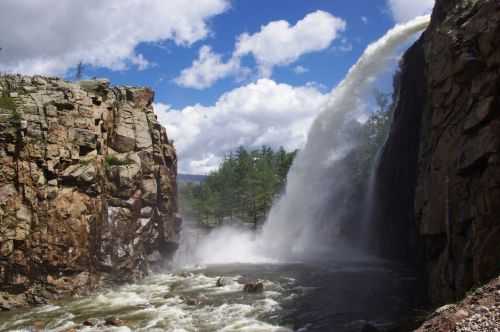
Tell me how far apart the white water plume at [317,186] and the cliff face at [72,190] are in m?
13.9

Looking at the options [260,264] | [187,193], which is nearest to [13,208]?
[260,264]

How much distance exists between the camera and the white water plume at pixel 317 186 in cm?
4641

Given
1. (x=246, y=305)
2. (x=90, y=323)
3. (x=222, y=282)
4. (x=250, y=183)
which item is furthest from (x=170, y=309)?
(x=250, y=183)

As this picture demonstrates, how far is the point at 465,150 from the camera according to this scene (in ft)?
53.4

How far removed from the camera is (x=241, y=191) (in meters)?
76.8

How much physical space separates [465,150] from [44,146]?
2545cm

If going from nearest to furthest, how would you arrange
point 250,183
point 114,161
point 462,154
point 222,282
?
1. point 462,154
2. point 222,282
3. point 114,161
4. point 250,183

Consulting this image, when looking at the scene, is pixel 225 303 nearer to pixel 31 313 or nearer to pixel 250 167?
pixel 31 313

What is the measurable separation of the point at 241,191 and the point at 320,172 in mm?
27162

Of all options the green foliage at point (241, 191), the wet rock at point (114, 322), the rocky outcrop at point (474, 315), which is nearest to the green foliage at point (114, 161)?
the wet rock at point (114, 322)

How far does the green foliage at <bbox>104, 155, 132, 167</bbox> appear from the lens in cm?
3360

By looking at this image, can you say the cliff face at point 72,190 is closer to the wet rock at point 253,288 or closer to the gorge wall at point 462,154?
the wet rock at point 253,288

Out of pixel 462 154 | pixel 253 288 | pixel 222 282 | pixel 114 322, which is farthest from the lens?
pixel 222 282

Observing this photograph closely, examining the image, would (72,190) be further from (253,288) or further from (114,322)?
(253,288)
